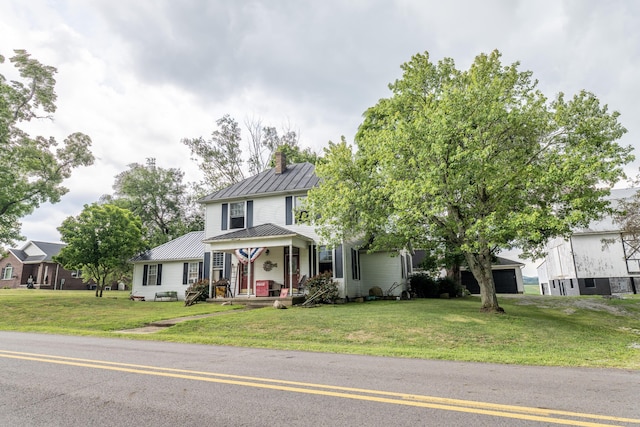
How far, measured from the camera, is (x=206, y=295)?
808 inches

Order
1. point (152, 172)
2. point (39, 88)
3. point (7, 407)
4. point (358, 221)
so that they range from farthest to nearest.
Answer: point (152, 172), point (39, 88), point (358, 221), point (7, 407)

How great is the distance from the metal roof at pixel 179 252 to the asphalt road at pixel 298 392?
17.9m

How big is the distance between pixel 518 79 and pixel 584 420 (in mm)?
14088

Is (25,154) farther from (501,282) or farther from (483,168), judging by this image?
(501,282)

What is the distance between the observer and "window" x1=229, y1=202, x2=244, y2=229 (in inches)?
860

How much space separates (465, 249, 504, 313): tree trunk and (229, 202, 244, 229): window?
511 inches

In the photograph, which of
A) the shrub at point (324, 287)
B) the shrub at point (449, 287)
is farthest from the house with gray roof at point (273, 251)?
the shrub at point (449, 287)

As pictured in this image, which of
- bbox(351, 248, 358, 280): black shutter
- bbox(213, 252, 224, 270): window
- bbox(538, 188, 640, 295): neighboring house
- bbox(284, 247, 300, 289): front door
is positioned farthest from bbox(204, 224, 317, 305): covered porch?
bbox(538, 188, 640, 295): neighboring house

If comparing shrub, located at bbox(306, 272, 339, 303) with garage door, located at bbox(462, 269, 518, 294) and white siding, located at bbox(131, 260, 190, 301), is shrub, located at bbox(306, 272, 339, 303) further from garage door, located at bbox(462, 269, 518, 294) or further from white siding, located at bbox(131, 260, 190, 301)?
garage door, located at bbox(462, 269, 518, 294)

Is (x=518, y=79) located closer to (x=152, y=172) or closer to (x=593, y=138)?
(x=593, y=138)

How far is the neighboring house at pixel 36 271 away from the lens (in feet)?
143

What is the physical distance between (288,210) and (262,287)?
4.52 meters

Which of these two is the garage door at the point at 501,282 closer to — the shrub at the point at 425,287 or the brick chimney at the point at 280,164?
the shrub at the point at 425,287

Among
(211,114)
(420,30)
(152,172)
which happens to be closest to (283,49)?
(420,30)
